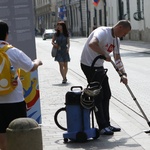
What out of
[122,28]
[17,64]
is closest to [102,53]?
[122,28]

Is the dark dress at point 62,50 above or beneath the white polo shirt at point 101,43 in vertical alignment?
beneath

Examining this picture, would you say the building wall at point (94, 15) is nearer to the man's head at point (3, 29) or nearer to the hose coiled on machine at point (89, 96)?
the hose coiled on machine at point (89, 96)

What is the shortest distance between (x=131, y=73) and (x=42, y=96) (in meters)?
6.82

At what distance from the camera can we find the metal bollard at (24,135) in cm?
563

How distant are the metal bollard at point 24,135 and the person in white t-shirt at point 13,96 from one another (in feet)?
3.39

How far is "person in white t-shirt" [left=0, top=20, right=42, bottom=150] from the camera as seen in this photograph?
6.67 meters

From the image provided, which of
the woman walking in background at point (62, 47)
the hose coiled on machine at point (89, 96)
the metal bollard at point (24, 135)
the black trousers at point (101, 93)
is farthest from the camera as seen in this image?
the woman walking in background at point (62, 47)

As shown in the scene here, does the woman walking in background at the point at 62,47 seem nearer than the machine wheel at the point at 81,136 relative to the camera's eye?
No

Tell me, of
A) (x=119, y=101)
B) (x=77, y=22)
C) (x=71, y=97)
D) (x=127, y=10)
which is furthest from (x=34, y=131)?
(x=77, y=22)

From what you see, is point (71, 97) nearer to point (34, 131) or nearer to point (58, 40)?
point (34, 131)

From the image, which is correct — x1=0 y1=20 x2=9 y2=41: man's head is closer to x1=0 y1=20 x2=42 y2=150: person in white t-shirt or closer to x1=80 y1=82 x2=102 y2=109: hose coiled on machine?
x1=0 y1=20 x2=42 y2=150: person in white t-shirt

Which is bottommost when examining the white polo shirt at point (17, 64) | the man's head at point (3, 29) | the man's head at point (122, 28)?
the white polo shirt at point (17, 64)

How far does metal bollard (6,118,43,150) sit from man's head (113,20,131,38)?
12.4 feet

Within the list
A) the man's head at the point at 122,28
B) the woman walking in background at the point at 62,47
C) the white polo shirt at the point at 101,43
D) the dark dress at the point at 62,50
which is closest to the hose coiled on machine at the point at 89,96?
the white polo shirt at the point at 101,43
